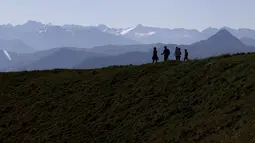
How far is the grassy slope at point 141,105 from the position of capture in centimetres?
2697

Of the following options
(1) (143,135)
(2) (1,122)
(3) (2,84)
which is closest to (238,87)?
(1) (143,135)

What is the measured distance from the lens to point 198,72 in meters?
38.2

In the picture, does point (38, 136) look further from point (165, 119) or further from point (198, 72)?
point (198, 72)

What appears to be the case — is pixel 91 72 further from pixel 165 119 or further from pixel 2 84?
pixel 165 119

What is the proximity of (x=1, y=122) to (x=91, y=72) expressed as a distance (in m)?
14.3

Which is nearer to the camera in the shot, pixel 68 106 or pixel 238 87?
pixel 238 87

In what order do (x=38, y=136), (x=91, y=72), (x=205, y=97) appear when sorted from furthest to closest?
(x=91, y=72) → (x=38, y=136) → (x=205, y=97)

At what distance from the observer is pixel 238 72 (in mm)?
33562

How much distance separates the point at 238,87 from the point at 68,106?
1725 centimetres

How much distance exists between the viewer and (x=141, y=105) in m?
35.1

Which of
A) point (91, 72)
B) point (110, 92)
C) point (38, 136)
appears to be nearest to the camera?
point (38, 136)

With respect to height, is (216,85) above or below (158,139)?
above

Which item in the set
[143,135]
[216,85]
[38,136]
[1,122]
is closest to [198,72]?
[216,85]

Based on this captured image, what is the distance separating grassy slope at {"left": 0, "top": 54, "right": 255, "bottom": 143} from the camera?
1062 inches
